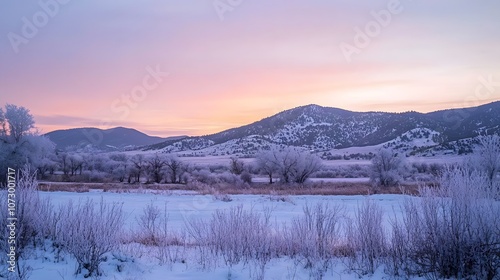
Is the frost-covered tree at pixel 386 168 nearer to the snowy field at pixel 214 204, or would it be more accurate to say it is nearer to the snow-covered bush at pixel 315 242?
the snowy field at pixel 214 204

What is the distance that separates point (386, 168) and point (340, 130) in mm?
119905

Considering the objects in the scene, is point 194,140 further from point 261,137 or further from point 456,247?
point 456,247

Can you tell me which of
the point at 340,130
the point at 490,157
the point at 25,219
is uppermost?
the point at 340,130

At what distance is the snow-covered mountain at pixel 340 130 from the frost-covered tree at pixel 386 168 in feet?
208

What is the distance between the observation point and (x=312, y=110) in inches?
7165

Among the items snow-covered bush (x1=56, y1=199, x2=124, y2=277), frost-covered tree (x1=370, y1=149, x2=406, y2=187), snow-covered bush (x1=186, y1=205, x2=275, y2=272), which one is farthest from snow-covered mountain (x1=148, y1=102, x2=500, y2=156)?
snow-covered bush (x1=56, y1=199, x2=124, y2=277)

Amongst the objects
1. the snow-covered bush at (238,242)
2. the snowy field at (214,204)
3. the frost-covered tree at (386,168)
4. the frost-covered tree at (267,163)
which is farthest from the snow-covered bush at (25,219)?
the frost-covered tree at (267,163)

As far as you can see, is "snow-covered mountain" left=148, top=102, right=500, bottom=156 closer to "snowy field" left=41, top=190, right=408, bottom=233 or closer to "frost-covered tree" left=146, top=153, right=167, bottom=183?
"frost-covered tree" left=146, top=153, right=167, bottom=183

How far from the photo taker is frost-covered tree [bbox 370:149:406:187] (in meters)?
39.1

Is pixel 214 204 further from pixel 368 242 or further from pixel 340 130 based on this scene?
pixel 340 130

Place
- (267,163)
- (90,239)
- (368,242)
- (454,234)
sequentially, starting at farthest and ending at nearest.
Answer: (267,163), (368,242), (90,239), (454,234)

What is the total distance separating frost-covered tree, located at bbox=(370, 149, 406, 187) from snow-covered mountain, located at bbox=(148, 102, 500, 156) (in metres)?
63.3

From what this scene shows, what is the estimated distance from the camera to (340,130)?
6216 inches
